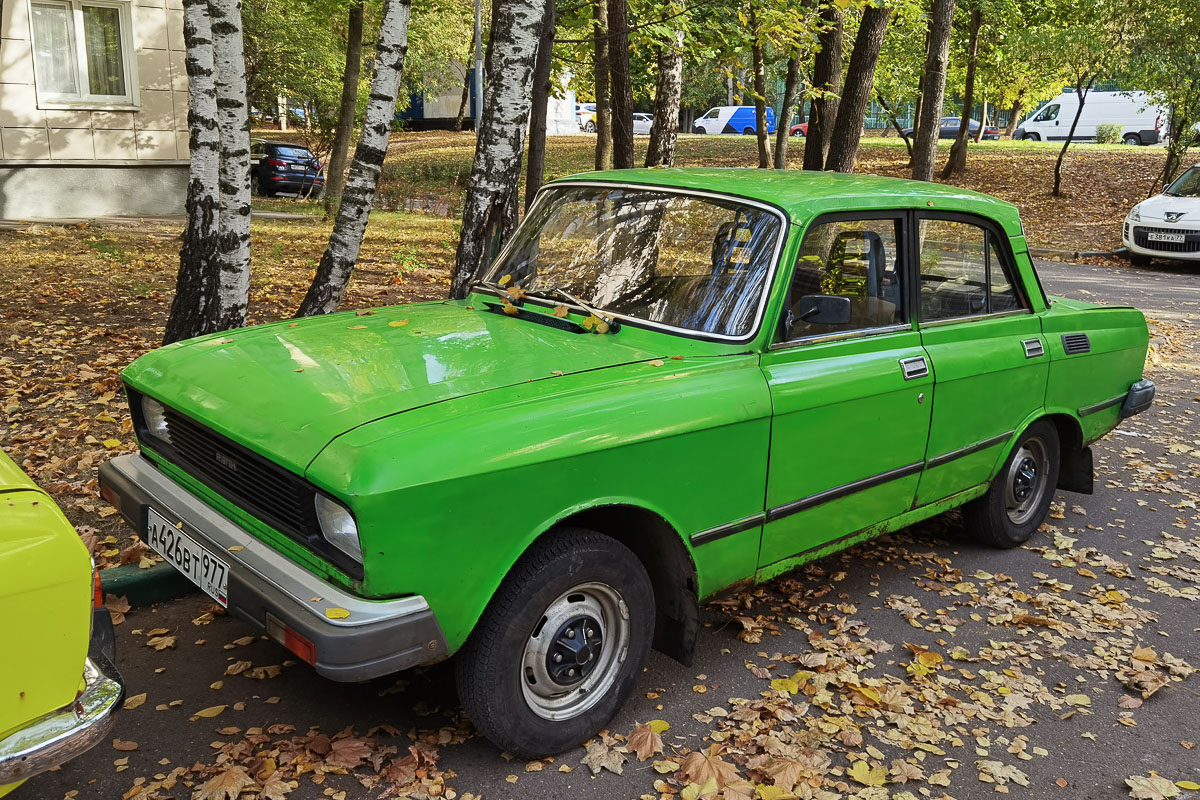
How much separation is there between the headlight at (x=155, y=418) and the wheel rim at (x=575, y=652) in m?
1.64

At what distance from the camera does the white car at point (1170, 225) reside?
15.8 metres

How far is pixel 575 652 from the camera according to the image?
321cm

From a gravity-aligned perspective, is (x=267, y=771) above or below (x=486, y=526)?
below

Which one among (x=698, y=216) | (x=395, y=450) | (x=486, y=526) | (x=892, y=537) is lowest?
(x=892, y=537)

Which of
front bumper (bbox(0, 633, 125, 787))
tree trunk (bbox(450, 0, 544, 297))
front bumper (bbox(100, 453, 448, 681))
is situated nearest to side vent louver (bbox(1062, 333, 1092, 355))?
front bumper (bbox(100, 453, 448, 681))

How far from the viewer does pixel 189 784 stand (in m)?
3.07

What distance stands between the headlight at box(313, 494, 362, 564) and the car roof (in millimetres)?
2096

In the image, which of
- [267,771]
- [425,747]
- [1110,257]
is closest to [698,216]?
[425,747]

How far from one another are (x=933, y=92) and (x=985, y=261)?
13.2 meters

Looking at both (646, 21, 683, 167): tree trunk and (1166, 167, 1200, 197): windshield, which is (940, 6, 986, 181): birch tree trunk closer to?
(1166, 167, 1200, 197): windshield

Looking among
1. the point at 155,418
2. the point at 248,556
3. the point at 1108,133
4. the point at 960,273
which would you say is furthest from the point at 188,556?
the point at 1108,133

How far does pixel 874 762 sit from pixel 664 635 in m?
0.84

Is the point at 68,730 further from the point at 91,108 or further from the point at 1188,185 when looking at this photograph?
the point at 1188,185

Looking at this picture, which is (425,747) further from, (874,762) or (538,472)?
(874,762)
